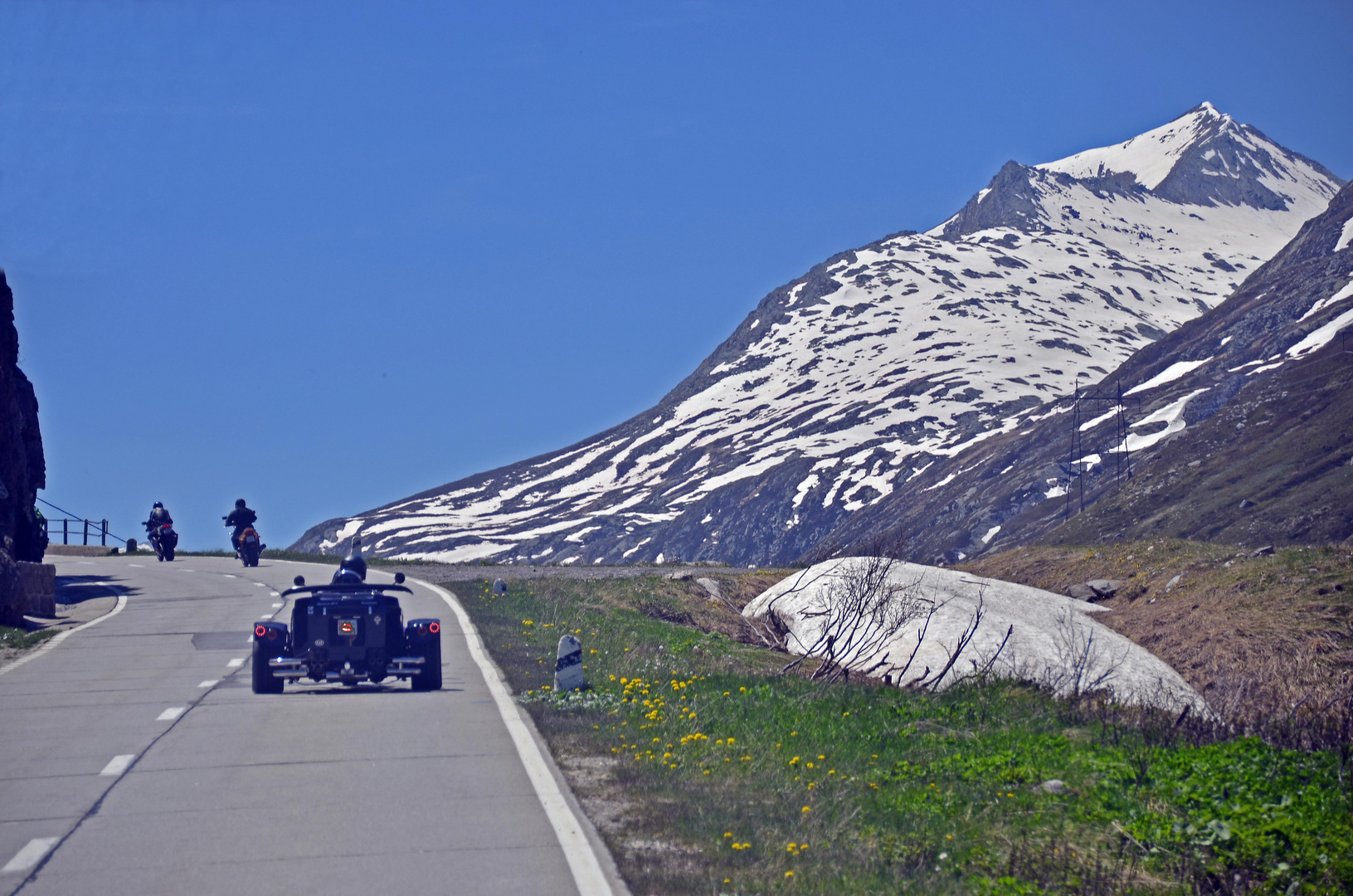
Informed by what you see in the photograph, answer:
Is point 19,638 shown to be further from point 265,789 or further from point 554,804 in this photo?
point 554,804

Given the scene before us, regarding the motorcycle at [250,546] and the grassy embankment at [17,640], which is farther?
the motorcycle at [250,546]

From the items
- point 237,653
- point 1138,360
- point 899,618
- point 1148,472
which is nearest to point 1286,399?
point 1148,472

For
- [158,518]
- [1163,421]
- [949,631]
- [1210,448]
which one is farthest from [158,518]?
[1163,421]

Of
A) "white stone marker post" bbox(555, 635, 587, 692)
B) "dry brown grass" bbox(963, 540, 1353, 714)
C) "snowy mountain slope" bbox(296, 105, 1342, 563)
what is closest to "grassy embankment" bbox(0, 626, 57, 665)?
"white stone marker post" bbox(555, 635, 587, 692)

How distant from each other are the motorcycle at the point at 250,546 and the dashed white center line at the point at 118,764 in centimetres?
2618

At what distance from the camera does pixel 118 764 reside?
962 centimetres

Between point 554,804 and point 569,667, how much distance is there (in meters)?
5.19

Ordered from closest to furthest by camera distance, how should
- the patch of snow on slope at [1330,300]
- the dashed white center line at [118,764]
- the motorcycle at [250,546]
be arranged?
the dashed white center line at [118,764], the motorcycle at [250,546], the patch of snow on slope at [1330,300]

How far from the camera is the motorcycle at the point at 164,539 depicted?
38.8 meters

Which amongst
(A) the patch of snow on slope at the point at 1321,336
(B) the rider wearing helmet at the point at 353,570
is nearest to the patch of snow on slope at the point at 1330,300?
(A) the patch of snow on slope at the point at 1321,336

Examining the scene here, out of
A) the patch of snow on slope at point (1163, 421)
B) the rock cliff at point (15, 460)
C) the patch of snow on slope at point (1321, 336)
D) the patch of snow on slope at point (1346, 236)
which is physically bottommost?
the rock cliff at point (15, 460)

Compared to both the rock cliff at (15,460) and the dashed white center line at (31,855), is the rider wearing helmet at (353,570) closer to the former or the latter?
the dashed white center line at (31,855)

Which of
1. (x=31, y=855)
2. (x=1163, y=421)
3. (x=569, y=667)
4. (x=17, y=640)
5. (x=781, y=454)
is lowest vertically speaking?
(x=31, y=855)

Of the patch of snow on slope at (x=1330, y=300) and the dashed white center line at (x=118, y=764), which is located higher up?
the patch of snow on slope at (x=1330, y=300)
